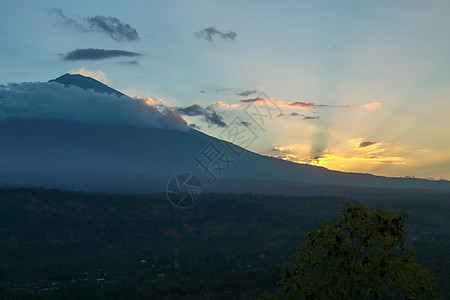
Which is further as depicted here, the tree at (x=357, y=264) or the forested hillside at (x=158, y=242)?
the forested hillside at (x=158, y=242)

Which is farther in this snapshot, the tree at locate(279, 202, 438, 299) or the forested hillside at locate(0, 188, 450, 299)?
the forested hillside at locate(0, 188, 450, 299)

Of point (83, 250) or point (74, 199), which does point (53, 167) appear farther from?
point (83, 250)

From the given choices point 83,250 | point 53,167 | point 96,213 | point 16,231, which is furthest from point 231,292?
point 53,167

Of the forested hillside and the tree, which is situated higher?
the tree

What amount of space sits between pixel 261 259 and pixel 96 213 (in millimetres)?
25437

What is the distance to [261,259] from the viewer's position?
31.9m

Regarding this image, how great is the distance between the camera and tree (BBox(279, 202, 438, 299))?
6.66 meters

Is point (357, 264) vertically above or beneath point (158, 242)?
above

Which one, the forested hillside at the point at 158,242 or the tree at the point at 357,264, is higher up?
the tree at the point at 357,264

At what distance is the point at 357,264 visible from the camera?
263 inches

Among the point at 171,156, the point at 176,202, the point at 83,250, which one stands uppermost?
the point at 171,156

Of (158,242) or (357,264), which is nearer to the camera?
(357,264)

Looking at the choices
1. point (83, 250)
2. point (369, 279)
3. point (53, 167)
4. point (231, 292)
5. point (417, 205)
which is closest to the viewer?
point (369, 279)

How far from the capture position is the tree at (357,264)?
6.66 m
